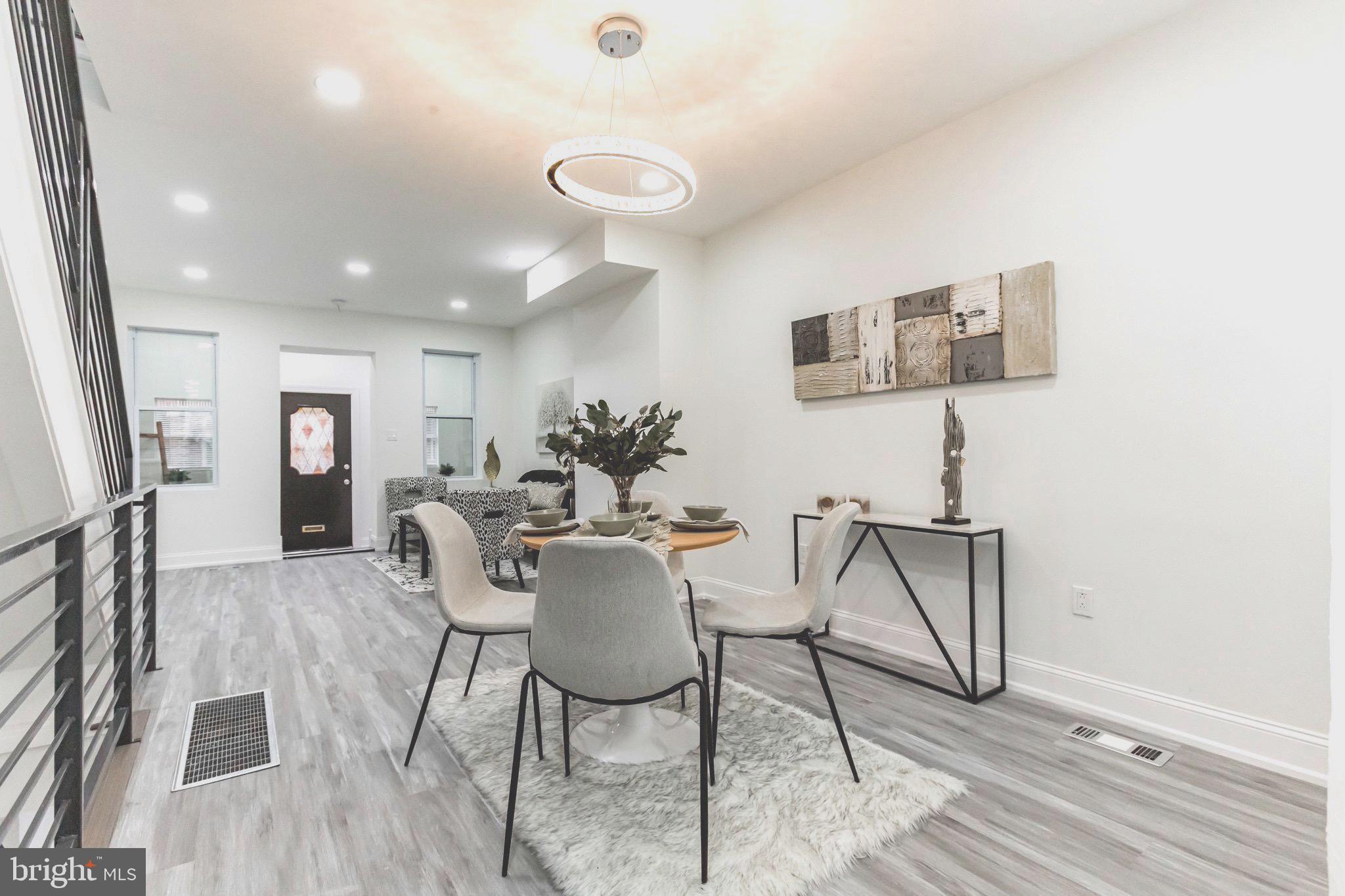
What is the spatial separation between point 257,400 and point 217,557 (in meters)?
1.60

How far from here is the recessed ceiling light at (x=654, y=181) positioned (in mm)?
3588

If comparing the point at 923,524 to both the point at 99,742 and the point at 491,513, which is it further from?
the point at 491,513

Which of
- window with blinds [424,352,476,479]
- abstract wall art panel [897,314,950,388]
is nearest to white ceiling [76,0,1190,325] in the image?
abstract wall art panel [897,314,950,388]

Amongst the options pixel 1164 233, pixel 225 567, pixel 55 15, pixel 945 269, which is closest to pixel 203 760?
pixel 55 15

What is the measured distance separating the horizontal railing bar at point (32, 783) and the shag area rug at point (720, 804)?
1.07 meters

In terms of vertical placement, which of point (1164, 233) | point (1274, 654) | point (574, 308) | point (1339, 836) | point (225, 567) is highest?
point (574, 308)

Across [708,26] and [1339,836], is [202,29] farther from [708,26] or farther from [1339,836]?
[1339,836]

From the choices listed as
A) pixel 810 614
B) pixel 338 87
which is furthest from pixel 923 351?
pixel 338 87

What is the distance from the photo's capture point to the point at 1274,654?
2.14 metres

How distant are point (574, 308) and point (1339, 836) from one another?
5670mm

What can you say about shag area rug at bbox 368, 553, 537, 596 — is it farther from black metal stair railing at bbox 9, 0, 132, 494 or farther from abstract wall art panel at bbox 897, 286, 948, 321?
abstract wall art panel at bbox 897, 286, 948, 321

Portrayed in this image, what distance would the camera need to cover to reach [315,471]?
718 centimetres

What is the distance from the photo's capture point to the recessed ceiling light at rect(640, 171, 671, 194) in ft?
11.8

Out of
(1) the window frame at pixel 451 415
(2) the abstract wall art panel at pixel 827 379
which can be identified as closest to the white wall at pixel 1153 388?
(2) the abstract wall art panel at pixel 827 379
